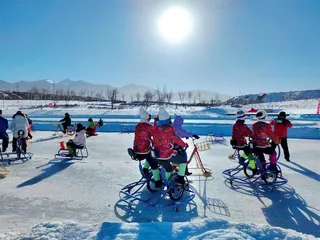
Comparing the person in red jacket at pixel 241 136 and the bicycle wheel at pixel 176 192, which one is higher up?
the person in red jacket at pixel 241 136

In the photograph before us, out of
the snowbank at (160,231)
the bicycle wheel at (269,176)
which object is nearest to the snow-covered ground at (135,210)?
the snowbank at (160,231)

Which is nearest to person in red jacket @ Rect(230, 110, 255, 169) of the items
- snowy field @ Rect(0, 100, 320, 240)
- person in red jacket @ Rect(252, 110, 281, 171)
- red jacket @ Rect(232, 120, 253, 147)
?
red jacket @ Rect(232, 120, 253, 147)

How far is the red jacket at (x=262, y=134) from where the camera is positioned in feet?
18.2

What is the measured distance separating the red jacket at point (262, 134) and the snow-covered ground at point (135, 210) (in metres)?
0.92

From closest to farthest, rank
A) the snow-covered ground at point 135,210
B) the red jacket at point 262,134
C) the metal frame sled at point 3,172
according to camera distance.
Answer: the snow-covered ground at point 135,210 → the red jacket at point 262,134 → the metal frame sled at point 3,172

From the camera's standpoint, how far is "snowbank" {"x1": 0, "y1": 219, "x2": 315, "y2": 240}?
10.1 ft

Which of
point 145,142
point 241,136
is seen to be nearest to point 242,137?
point 241,136

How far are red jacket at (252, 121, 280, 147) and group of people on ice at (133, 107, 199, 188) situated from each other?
5.74 ft

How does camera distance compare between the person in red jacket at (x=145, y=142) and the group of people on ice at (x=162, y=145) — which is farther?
the person in red jacket at (x=145, y=142)

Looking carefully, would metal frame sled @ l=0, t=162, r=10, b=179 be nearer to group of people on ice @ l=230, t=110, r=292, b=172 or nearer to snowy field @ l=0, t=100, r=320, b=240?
snowy field @ l=0, t=100, r=320, b=240

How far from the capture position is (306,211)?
14.2ft

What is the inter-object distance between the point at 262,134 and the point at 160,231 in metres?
3.30

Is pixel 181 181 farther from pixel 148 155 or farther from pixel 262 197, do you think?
pixel 262 197

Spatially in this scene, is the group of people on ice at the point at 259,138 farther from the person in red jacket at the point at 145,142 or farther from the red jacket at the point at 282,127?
the red jacket at the point at 282,127
